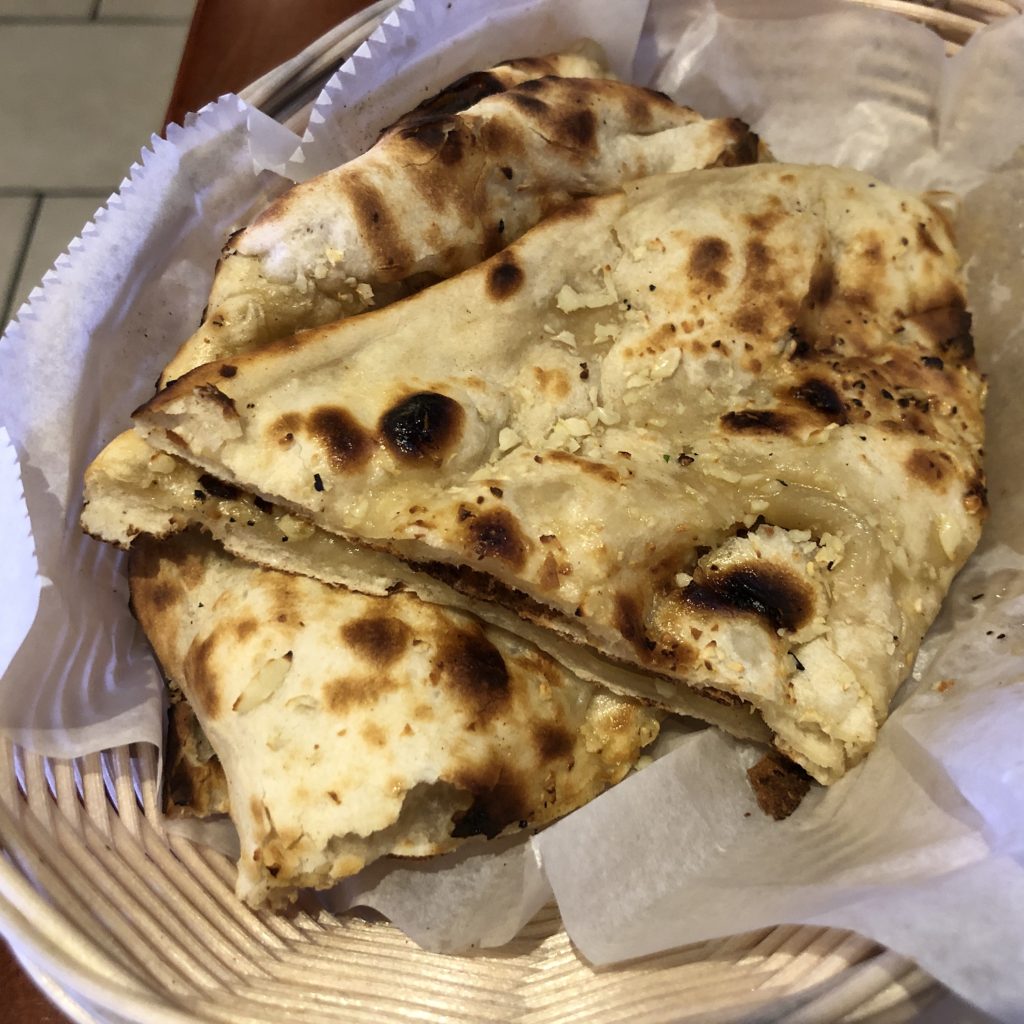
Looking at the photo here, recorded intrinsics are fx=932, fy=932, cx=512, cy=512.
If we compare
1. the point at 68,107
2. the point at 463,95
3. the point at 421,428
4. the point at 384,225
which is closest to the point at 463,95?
the point at 463,95

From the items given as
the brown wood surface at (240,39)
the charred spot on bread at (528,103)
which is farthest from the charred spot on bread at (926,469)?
the brown wood surface at (240,39)

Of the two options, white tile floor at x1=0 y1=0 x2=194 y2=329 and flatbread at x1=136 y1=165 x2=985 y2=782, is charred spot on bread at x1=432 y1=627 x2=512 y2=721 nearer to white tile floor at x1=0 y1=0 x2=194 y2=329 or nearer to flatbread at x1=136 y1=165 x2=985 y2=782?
flatbread at x1=136 y1=165 x2=985 y2=782

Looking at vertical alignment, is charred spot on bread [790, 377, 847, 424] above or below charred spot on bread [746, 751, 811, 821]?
above

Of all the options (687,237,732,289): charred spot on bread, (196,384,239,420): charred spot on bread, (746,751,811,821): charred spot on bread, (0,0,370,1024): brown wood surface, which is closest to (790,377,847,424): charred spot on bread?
(687,237,732,289): charred spot on bread

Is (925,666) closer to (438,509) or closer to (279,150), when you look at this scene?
(438,509)

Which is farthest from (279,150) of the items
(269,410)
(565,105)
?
(269,410)

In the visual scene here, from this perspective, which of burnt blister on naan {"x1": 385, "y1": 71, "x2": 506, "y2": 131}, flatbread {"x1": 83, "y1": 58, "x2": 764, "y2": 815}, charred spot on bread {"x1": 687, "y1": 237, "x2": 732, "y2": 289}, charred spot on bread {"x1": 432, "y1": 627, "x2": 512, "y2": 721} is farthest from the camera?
burnt blister on naan {"x1": 385, "y1": 71, "x2": 506, "y2": 131}
